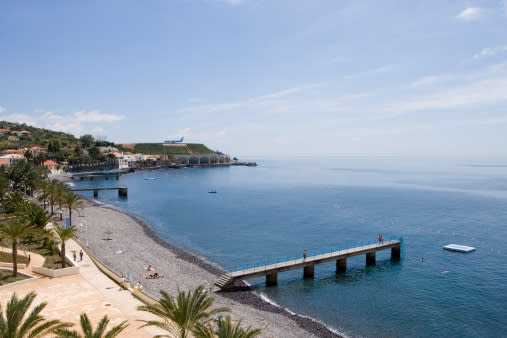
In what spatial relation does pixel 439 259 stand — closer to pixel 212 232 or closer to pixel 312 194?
pixel 212 232

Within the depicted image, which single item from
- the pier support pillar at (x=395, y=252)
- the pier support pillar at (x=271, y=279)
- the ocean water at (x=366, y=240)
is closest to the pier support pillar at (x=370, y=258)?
the ocean water at (x=366, y=240)

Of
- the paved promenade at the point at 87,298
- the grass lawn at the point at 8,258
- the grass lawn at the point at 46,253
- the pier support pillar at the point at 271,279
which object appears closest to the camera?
the paved promenade at the point at 87,298

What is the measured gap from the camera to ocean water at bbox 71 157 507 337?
108ft

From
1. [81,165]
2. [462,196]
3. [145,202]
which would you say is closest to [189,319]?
[145,202]

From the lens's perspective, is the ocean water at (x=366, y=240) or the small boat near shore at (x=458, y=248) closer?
the ocean water at (x=366, y=240)

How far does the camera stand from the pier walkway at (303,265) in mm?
37031

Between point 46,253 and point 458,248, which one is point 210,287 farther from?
point 458,248

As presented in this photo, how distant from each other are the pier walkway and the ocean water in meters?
1.25

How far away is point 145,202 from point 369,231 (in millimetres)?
67964

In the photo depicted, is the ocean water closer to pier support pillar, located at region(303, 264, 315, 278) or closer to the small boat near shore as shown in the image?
the small boat near shore

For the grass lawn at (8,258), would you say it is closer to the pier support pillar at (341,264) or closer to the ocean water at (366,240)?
the ocean water at (366,240)

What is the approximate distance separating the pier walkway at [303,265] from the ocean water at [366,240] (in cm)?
125

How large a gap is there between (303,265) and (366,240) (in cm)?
2322

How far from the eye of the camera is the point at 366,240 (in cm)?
6028
